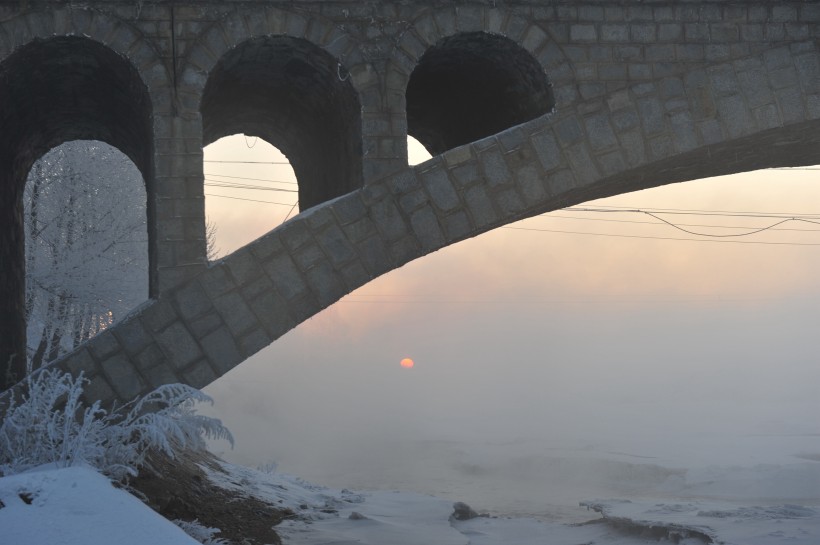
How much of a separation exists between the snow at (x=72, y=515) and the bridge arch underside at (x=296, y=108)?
4.68 meters

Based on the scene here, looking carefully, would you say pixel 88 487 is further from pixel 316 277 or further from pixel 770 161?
pixel 770 161

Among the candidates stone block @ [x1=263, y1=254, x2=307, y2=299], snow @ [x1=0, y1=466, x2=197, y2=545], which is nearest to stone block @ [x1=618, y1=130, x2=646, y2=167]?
stone block @ [x1=263, y1=254, x2=307, y2=299]

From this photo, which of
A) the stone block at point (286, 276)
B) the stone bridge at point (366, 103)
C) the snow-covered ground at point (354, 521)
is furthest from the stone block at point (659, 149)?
the snow-covered ground at point (354, 521)

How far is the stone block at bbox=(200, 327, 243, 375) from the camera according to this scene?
9227mm

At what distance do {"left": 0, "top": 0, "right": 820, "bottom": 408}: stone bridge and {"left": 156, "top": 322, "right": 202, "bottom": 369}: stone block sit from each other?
0.04 ft

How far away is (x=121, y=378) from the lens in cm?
909

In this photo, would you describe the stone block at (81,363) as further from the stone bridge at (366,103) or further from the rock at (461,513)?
the rock at (461,513)

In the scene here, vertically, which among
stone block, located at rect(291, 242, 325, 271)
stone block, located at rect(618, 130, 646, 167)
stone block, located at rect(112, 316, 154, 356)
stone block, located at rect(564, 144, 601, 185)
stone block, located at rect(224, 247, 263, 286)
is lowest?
stone block, located at rect(112, 316, 154, 356)

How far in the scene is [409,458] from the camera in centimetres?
3703

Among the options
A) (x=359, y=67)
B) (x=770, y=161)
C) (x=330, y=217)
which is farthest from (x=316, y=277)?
(x=770, y=161)

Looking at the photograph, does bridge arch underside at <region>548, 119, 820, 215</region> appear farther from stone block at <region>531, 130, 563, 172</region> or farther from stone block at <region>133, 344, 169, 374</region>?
stone block at <region>133, 344, 169, 374</region>

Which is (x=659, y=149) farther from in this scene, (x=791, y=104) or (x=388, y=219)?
(x=388, y=219)

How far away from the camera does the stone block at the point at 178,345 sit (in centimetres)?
917

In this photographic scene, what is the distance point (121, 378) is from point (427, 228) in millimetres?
→ 3345
